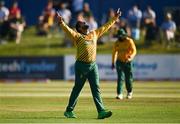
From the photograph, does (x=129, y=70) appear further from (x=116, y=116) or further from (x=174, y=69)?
(x=174, y=69)

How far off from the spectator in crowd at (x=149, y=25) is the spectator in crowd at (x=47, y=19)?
16.5 ft

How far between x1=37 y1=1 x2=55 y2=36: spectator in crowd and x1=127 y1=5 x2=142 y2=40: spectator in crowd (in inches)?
167

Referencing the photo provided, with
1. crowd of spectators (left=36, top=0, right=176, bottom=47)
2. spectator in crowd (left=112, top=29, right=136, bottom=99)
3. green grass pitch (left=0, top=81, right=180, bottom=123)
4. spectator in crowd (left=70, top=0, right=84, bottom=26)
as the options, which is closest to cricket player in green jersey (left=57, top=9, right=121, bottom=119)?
green grass pitch (left=0, top=81, right=180, bottom=123)

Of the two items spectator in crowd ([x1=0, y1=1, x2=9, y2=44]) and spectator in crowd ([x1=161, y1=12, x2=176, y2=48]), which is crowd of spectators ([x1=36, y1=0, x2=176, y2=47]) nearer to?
spectator in crowd ([x1=161, y1=12, x2=176, y2=48])

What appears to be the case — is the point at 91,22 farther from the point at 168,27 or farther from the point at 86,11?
the point at 168,27

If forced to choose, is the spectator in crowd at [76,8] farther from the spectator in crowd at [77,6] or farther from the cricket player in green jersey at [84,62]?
the cricket player in green jersey at [84,62]

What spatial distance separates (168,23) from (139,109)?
1869 cm

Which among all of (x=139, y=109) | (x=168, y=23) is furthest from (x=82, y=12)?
(x=139, y=109)

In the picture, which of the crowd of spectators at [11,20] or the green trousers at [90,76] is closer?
the green trousers at [90,76]

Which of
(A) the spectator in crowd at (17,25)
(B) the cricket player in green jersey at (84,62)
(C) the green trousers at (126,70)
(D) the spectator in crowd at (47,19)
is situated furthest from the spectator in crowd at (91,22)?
(B) the cricket player in green jersey at (84,62)

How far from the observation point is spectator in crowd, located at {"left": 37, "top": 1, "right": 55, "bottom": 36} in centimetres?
3800

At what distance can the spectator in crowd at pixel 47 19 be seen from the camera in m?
38.0

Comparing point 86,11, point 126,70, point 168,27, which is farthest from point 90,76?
point 168,27

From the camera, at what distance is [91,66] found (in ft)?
53.6
